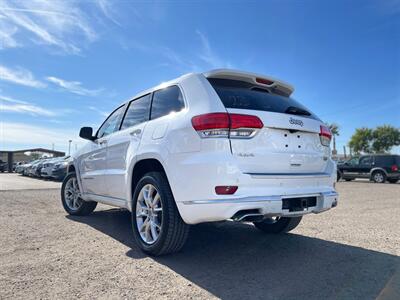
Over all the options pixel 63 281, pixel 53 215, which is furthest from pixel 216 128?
pixel 53 215

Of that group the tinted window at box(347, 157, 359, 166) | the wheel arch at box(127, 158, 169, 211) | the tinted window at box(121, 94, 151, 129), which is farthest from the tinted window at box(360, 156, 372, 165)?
the wheel arch at box(127, 158, 169, 211)

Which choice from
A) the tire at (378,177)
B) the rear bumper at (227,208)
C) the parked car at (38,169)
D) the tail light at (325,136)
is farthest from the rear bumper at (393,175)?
the parked car at (38,169)

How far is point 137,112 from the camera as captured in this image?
457 cm

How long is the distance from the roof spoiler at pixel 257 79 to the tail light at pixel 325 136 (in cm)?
63

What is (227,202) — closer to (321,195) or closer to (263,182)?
(263,182)

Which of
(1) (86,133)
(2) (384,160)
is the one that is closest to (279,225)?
(1) (86,133)

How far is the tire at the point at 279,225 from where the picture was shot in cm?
454

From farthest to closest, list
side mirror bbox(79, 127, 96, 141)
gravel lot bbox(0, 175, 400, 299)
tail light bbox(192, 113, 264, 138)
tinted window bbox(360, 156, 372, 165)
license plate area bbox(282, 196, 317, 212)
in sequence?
tinted window bbox(360, 156, 372, 165) < side mirror bbox(79, 127, 96, 141) < license plate area bbox(282, 196, 317, 212) < tail light bbox(192, 113, 264, 138) < gravel lot bbox(0, 175, 400, 299)

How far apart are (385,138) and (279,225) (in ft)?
216

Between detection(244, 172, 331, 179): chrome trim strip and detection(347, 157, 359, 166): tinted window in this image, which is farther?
detection(347, 157, 359, 166): tinted window

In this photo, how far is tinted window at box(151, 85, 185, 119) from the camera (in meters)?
3.63

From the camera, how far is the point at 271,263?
→ 11.4 ft

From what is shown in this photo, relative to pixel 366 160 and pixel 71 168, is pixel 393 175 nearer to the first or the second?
pixel 366 160

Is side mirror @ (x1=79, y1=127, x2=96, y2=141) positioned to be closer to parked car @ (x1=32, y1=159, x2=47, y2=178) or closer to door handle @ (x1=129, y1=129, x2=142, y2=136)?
door handle @ (x1=129, y1=129, x2=142, y2=136)
